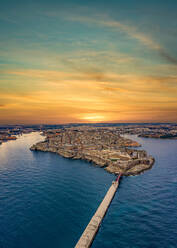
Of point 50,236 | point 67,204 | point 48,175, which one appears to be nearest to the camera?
point 50,236

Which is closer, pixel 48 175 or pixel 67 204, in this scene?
pixel 67 204

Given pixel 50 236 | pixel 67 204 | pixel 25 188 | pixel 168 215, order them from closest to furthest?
pixel 50 236 < pixel 168 215 < pixel 67 204 < pixel 25 188

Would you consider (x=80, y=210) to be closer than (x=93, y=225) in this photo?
No

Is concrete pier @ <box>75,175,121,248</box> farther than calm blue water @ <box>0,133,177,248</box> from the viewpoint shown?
No

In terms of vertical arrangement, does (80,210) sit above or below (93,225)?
below

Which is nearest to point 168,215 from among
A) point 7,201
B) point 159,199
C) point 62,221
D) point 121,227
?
point 159,199

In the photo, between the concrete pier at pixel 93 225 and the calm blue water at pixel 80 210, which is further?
the calm blue water at pixel 80 210

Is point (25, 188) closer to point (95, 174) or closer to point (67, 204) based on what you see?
point (67, 204)
